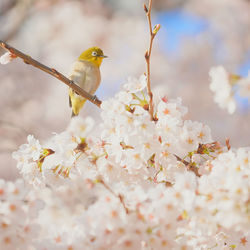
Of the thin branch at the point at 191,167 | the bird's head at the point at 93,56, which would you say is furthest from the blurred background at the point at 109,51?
the thin branch at the point at 191,167

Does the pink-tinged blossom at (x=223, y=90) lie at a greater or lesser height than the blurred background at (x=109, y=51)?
lesser

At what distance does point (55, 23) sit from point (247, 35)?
2.08 meters

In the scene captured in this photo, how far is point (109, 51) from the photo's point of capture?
12.2 feet

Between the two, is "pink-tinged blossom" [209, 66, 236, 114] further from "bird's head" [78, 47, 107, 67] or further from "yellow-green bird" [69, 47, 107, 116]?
"bird's head" [78, 47, 107, 67]

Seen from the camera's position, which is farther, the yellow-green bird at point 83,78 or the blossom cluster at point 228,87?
the yellow-green bird at point 83,78

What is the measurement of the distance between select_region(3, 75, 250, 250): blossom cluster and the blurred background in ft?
8.07

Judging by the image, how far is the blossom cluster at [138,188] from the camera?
61cm

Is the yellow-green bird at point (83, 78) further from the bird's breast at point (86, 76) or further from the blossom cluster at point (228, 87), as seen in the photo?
the blossom cluster at point (228, 87)

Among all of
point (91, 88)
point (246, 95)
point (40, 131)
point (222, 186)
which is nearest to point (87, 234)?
point (222, 186)

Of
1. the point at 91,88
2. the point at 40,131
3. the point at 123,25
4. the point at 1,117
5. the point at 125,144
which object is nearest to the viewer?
the point at 125,144

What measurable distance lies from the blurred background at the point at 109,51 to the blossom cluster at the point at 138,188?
96.9 inches

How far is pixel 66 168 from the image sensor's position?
0.92 metres

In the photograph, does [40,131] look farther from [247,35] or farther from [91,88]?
[247,35]

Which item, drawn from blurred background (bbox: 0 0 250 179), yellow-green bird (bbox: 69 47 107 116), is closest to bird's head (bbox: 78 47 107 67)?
yellow-green bird (bbox: 69 47 107 116)
